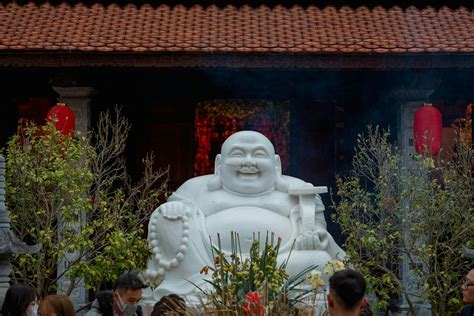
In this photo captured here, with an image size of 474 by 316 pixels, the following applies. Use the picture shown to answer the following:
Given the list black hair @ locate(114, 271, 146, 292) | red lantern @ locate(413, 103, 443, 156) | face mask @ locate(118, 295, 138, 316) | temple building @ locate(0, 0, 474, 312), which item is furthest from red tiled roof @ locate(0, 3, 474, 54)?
face mask @ locate(118, 295, 138, 316)

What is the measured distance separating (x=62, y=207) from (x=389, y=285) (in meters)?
3.47

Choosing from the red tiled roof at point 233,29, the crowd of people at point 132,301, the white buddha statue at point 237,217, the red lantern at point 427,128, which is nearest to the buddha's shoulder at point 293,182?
the white buddha statue at point 237,217

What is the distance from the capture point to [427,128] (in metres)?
15.7

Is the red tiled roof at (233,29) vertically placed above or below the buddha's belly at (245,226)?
above

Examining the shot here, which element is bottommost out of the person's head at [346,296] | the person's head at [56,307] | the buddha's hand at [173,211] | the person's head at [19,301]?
the buddha's hand at [173,211]

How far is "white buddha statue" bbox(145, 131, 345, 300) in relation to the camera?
12.2 meters

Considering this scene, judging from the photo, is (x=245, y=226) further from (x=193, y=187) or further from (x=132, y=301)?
(x=132, y=301)

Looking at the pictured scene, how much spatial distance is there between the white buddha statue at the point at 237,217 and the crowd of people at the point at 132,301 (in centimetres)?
240

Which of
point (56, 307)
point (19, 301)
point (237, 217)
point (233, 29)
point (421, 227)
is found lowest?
point (421, 227)

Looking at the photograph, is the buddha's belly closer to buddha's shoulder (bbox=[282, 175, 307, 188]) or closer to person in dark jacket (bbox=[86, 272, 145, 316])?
Answer: buddha's shoulder (bbox=[282, 175, 307, 188])

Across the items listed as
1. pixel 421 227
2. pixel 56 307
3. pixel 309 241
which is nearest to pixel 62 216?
pixel 309 241

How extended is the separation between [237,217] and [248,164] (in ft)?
2.05

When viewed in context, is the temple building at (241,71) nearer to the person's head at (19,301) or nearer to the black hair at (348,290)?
the person's head at (19,301)

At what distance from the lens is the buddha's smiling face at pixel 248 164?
12898 millimetres
